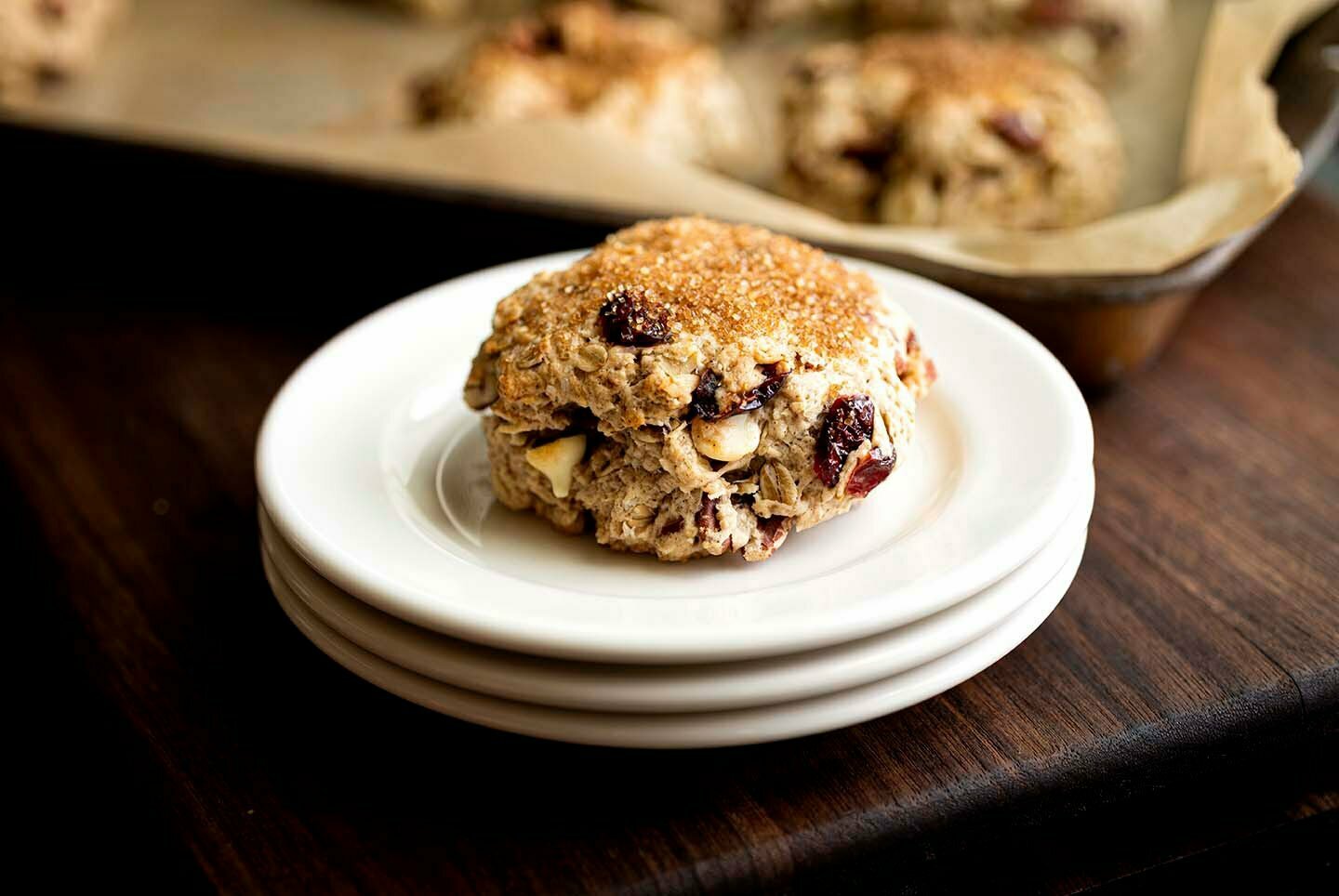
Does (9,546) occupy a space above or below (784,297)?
below

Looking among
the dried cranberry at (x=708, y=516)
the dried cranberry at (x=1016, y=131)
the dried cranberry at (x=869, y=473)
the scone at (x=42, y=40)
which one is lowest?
the scone at (x=42, y=40)

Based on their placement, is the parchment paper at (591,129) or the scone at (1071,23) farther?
the scone at (1071,23)

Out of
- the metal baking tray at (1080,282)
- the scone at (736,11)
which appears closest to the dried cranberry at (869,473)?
the metal baking tray at (1080,282)

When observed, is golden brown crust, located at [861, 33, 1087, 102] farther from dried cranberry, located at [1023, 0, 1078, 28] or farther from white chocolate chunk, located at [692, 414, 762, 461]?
white chocolate chunk, located at [692, 414, 762, 461]

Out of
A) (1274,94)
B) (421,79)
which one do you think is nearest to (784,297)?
(1274,94)

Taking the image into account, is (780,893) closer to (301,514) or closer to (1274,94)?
(301,514)

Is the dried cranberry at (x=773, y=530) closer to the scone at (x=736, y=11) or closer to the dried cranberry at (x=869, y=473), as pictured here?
the dried cranberry at (x=869, y=473)

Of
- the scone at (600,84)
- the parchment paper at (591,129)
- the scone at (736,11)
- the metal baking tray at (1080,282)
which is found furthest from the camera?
the scone at (736,11)
